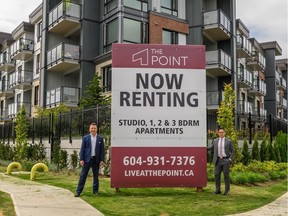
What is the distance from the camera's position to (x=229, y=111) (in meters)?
15.4

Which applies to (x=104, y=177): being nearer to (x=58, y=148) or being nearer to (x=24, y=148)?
(x=58, y=148)

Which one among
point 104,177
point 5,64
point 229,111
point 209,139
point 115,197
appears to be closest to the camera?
point 115,197

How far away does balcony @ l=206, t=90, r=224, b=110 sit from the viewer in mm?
28344

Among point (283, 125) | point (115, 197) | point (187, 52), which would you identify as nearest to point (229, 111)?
point (187, 52)

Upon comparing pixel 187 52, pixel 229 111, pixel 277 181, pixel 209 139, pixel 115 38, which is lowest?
pixel 277 181

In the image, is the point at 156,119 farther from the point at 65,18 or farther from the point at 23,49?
the point at 23,49

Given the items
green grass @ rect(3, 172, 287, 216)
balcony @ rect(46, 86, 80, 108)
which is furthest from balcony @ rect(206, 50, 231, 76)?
green grass @ rect(3, 172, 287, 216)

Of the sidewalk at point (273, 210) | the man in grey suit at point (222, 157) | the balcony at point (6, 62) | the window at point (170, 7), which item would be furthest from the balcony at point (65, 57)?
the sidewalk at point (273, 210)

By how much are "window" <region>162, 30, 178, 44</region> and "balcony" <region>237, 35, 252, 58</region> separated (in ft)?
31.1

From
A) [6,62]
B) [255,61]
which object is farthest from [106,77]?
[6,62]

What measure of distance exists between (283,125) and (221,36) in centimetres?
869

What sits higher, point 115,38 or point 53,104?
point 115,38

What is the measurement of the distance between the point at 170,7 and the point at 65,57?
8552mm

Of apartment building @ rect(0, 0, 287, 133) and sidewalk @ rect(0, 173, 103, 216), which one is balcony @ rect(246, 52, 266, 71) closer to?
apartment building @ rect(0, 0, 287, 133)
